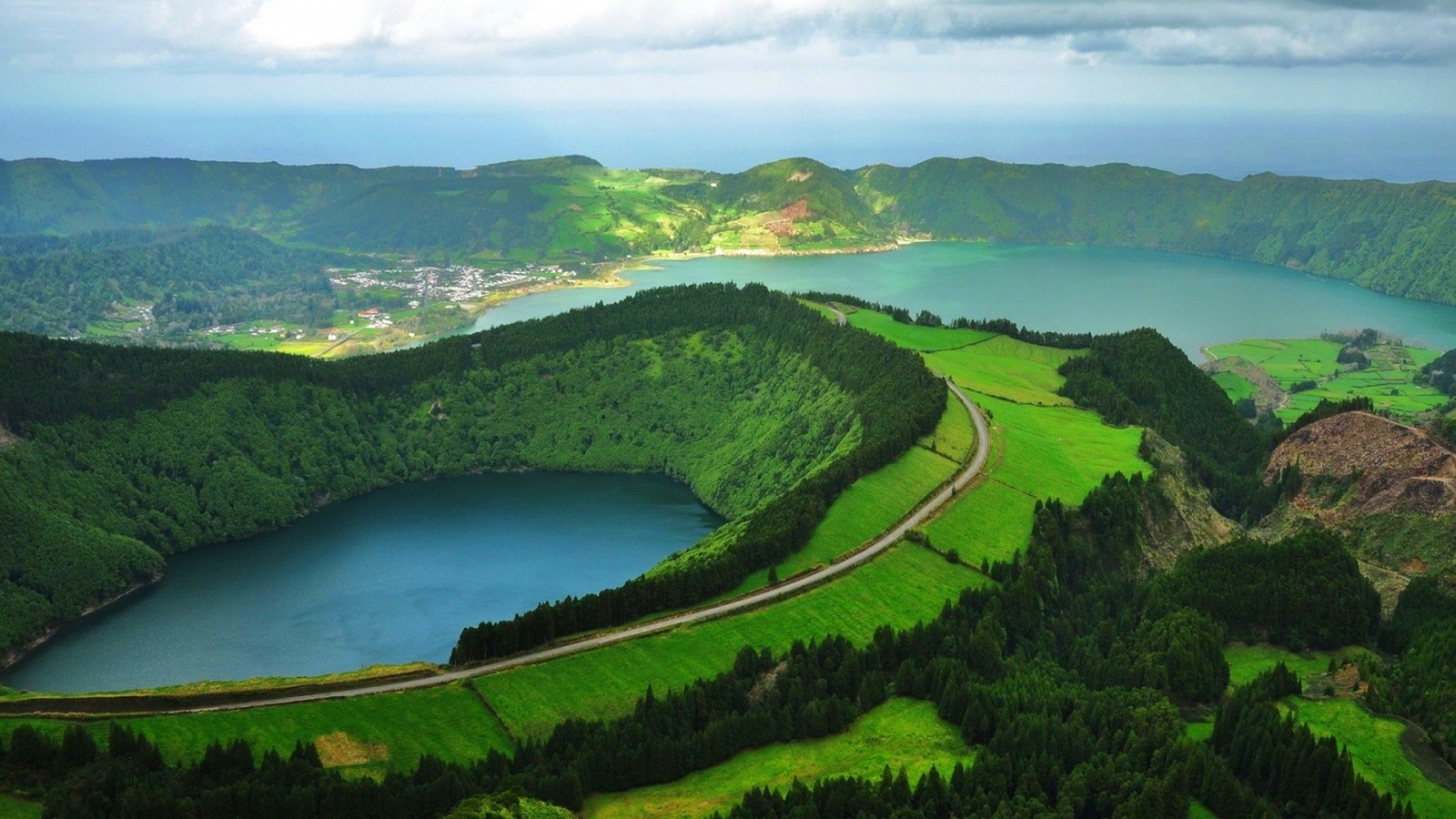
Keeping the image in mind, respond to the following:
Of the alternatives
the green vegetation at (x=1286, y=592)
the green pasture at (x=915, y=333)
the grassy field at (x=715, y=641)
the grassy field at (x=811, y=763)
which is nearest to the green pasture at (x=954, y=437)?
the grassy field at (x=715, y=641)

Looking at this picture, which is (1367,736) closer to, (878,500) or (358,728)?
(878,500)

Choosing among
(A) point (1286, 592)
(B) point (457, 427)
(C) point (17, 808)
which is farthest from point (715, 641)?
(B) point (457, 427)

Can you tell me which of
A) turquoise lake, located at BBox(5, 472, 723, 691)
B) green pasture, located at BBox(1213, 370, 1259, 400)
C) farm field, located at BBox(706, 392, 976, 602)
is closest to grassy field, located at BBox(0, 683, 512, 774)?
farm field, located at BBox(706, 392, 976, 602)

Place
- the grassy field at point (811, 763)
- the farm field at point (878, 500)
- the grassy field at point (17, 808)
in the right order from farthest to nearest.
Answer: the farm field at point (878, 500), the grassy field at point (811, 763), the grassy field at point (17, 808)

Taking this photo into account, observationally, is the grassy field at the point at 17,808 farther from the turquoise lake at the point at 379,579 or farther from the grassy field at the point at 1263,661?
the grassy field at the point at 1263,661

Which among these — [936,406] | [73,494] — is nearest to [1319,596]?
[936,406]

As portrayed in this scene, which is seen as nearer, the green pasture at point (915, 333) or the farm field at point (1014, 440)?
the farm field at point (1014, 440)
